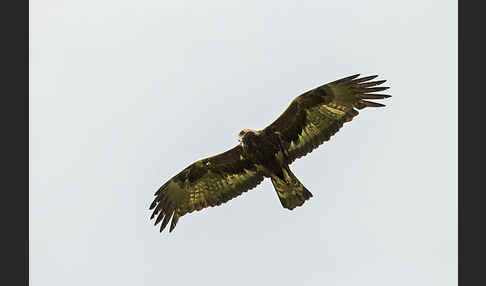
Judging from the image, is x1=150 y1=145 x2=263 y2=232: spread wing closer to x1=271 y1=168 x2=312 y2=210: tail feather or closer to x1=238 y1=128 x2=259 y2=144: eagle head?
x1=271 y1=168 x2=312 y2=210: tail feather

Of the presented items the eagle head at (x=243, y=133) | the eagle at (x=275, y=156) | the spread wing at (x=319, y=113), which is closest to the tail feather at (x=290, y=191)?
the eagle at (x=275, y=156)

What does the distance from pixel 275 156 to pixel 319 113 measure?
1.36 metres

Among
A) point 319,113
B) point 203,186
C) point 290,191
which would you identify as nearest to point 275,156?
point 290,191

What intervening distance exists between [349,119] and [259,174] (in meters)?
2.47

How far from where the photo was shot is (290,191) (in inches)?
712

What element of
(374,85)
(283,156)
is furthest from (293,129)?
(374,85)

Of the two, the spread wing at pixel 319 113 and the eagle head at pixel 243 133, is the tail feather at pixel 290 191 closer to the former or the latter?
the spread wing at pixel 319 113

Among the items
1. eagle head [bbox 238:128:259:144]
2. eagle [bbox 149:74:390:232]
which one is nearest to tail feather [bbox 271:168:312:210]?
eagle [bbox 149:74:390:232]

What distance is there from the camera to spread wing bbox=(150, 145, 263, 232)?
61.4 feet

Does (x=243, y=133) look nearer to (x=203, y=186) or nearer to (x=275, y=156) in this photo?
(x=275, y=156)

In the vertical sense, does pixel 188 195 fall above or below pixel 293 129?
below

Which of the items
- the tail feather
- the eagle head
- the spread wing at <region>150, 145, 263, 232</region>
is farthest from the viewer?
the spread wing at <region>150, 145, 263, 232</region>

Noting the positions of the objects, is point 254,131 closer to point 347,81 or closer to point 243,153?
point 243,153

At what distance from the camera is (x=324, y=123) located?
17.9 metres
